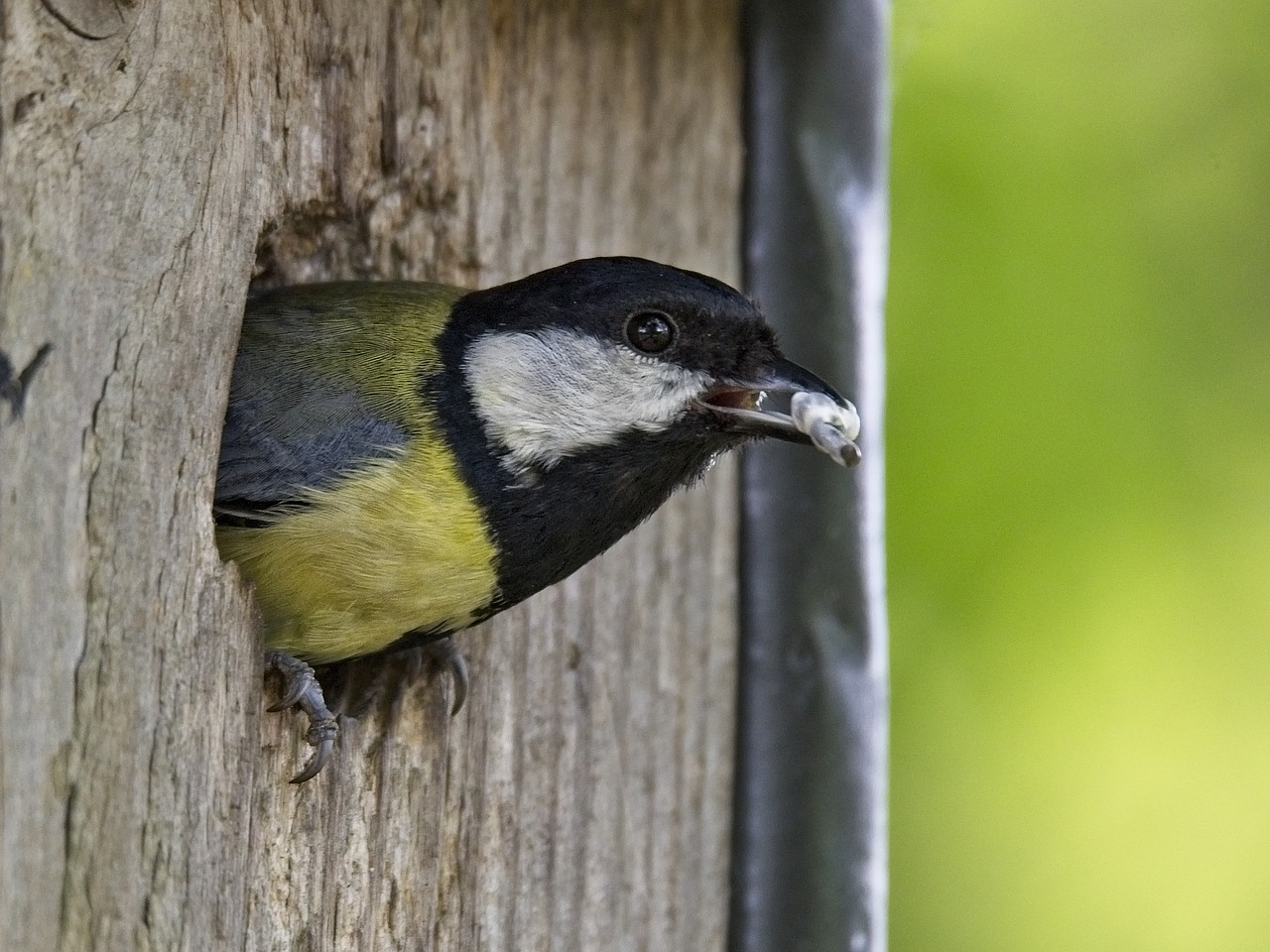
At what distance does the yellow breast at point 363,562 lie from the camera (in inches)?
72.6

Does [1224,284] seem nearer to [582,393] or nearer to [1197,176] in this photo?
[1197,176]

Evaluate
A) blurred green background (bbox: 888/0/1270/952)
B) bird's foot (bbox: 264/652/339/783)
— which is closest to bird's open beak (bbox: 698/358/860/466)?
bird's foot (bbox: 264/652/339/783)

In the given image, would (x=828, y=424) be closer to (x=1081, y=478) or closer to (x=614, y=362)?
(x=614, y=362)

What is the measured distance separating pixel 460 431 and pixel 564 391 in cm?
15

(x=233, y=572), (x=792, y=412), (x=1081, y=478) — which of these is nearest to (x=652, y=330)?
(x=792, y=412)

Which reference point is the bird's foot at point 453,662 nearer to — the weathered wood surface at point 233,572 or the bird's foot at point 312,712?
the weathered wood surface at point 233,572

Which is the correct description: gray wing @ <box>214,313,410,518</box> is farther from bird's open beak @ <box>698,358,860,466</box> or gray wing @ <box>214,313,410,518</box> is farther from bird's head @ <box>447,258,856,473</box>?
bird's open beak @ <box>698,358,860,466</box>

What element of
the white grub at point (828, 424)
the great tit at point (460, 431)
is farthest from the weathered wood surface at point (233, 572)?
the white grub at point (828, 424)

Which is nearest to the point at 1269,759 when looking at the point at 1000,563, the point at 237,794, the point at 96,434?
the point at 1000,563

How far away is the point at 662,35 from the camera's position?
Answer: 2.28m

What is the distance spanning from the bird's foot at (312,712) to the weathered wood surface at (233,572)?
0.8 inches

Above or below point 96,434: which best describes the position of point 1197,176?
above

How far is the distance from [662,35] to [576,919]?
1.28 metres

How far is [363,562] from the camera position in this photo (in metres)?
1.84
